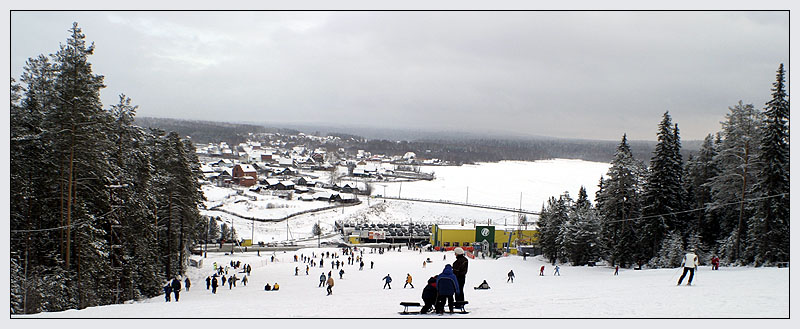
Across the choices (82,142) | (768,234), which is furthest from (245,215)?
(768,234)

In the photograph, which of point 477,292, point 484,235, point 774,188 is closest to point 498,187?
point 484,235

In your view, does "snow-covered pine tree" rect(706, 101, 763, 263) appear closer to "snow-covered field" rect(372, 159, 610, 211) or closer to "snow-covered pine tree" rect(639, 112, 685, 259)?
"snow-covered pine tree" rect(639, 112, 685, 259)

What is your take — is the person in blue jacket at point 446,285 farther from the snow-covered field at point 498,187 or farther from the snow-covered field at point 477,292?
the snow-covered field at point 498,187

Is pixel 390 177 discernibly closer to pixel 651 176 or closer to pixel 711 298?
pixel 651 176

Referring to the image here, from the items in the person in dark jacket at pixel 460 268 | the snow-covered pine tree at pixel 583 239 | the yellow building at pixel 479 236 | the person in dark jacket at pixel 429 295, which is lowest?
the yellow building at pixel 479 236

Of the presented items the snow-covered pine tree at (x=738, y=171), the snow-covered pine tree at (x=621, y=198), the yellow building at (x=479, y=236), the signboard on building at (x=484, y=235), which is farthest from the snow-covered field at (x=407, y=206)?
the snow-covered pine tree at (x=738, y=171)

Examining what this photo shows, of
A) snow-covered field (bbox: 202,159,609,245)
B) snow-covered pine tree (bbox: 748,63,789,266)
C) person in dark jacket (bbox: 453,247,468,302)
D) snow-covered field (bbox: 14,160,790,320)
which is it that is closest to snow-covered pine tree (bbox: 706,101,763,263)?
snow-covered pine tree (bbox: 748,63,789,266)
